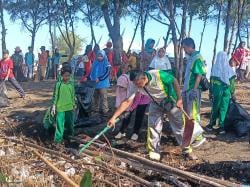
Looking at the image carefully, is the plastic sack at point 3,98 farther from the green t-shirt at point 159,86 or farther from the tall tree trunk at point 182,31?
the green t-shirt at point 159,86

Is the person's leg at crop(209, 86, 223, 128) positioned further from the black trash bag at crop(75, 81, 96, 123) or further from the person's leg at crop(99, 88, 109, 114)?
the black trash bag at crop(75, 81, 96, 123)

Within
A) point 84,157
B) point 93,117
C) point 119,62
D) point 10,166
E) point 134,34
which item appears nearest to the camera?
point 10,166

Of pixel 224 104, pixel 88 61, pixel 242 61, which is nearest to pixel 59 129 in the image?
pixel 224 104

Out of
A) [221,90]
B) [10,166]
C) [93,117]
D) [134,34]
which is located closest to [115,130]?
[93,117]

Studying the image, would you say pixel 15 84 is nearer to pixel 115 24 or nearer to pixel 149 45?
pixel 149 45

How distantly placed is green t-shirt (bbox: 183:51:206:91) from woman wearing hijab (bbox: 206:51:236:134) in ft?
2.86

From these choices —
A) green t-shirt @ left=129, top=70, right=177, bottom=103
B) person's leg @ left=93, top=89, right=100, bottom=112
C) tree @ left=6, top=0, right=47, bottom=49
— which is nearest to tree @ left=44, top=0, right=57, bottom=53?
tree @ left=6, top=0, right=47, bottom=49

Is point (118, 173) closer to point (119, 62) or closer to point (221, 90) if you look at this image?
point (221, 90)

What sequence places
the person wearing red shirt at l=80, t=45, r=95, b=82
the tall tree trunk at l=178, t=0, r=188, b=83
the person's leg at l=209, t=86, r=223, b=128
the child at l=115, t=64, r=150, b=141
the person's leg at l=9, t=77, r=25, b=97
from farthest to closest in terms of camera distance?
1. the tall tree trunk at l=178, t=0, r=188, b=83
2. the person's leg at l=9, t=77, r=25, b=97
3. the person wearing red shirt at l=80, t=45, r=95, b=82
4. the person's leg at l=209, t=86, r=223, b=128
5. the child at l=115, t=64, r=150, b=141

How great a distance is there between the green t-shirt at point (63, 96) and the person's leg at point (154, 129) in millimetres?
2105

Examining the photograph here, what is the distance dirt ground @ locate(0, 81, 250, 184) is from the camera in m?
6.47

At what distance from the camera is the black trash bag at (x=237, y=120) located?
29.2 ft

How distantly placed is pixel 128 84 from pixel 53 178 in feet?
10.7

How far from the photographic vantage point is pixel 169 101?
24.4 ft
